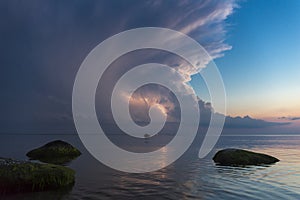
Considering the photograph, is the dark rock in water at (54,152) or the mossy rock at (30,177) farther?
the dark rock in water at (54,152)

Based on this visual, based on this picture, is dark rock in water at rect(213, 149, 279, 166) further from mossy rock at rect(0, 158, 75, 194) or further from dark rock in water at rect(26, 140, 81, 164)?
dark rock in water at rect(26, 140, 81, 164)

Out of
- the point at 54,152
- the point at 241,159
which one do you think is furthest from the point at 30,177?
the point at 241,159

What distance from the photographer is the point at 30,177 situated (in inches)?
789

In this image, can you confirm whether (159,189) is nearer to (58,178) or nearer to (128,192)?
(128,192)

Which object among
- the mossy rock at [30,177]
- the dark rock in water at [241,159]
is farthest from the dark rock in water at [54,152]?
the dark rock in water at [241,159]

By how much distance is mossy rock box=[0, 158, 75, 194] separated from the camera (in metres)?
19.1

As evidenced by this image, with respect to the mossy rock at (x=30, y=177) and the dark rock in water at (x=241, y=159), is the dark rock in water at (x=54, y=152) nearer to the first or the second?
the mossy rock at (x=30, y=177)

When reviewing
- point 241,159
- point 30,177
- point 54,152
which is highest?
point 30,177

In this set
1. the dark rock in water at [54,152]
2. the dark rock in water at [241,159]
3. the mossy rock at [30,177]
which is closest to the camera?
the mossy rock at [30,177]

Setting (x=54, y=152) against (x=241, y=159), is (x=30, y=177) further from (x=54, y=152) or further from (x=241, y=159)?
(x=241, y=159)

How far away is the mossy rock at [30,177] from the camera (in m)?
19.1

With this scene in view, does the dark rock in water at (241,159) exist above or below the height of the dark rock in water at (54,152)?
below

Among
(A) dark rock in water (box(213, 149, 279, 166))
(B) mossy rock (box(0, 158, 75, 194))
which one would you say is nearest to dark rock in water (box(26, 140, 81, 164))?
(B) mossy rock (box(0, 158, 75, 194))

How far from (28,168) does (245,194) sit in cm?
1889
